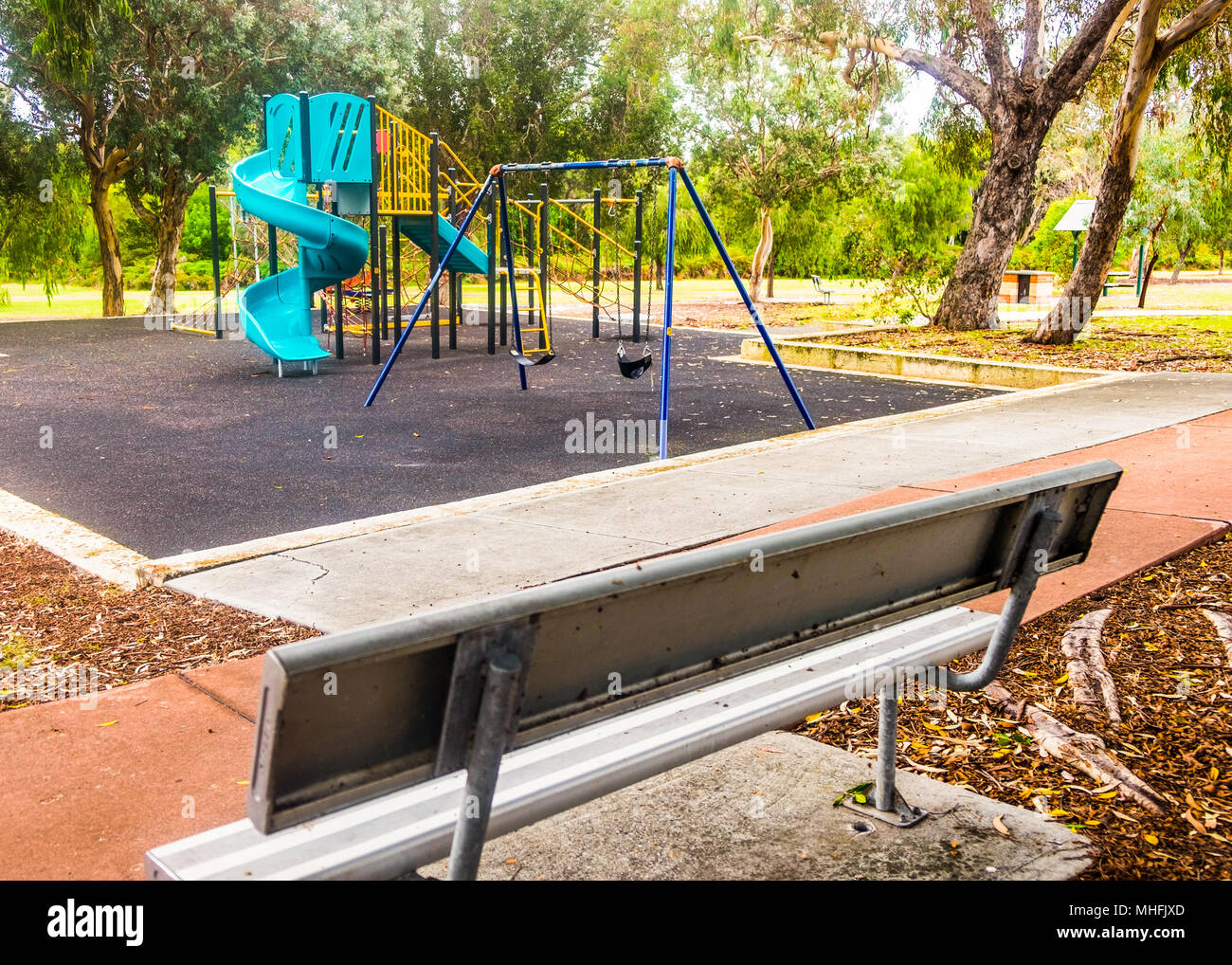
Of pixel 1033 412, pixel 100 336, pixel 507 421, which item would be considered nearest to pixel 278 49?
pixel 100 336

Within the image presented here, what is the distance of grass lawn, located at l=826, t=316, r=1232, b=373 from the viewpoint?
45.8 ft

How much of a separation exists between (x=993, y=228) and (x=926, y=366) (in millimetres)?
4746

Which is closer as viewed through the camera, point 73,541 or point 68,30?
point 73,541

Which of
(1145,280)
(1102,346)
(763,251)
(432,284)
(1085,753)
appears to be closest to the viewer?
(1085,753)

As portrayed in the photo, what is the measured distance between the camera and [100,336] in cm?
2070

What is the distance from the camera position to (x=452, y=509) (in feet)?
21.9

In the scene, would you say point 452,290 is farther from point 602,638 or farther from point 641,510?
point 602,638

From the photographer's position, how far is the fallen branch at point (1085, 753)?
3109 mm

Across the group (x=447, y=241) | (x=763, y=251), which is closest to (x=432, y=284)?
(x=447, y=241)

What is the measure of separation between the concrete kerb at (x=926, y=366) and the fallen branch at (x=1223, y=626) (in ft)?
27.9

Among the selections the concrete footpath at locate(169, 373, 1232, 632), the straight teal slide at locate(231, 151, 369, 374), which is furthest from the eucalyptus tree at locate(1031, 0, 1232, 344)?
the straight teal slide at locate(231, 151, 369, 374)

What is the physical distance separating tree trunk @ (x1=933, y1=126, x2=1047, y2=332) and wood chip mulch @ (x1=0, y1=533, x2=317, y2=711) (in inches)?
589

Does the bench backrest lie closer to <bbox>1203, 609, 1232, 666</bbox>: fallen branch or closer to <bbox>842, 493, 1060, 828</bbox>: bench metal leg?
<bbox>842, 493, 1060, 828</bbox>: bench metal leg
